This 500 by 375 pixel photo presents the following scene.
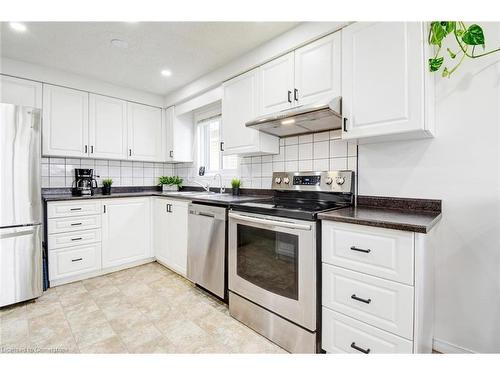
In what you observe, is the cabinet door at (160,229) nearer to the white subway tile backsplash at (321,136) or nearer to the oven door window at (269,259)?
the oven door window at (269,259)

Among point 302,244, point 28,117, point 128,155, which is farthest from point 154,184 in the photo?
point 302,244

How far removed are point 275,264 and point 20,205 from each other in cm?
226

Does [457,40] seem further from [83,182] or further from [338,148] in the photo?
[83,182]

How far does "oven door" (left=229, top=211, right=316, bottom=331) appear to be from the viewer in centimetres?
145

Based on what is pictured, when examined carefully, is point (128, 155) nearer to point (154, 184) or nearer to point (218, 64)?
point (154, 184)

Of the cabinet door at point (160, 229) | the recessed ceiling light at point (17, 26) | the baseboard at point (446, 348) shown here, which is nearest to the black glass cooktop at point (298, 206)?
the baseboard at point (446, 348)

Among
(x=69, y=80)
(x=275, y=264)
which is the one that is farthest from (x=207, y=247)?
(x=69, y=80)

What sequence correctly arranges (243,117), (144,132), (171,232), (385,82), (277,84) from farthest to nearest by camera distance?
(144,132) → (171,232) → (243,117) → (277,84) → (385,82)

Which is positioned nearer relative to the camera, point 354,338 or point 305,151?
point 354,338

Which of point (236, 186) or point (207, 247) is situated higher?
point (236, 186)

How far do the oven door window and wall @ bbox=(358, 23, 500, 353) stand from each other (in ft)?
2.91

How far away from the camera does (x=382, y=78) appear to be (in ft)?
4.79
